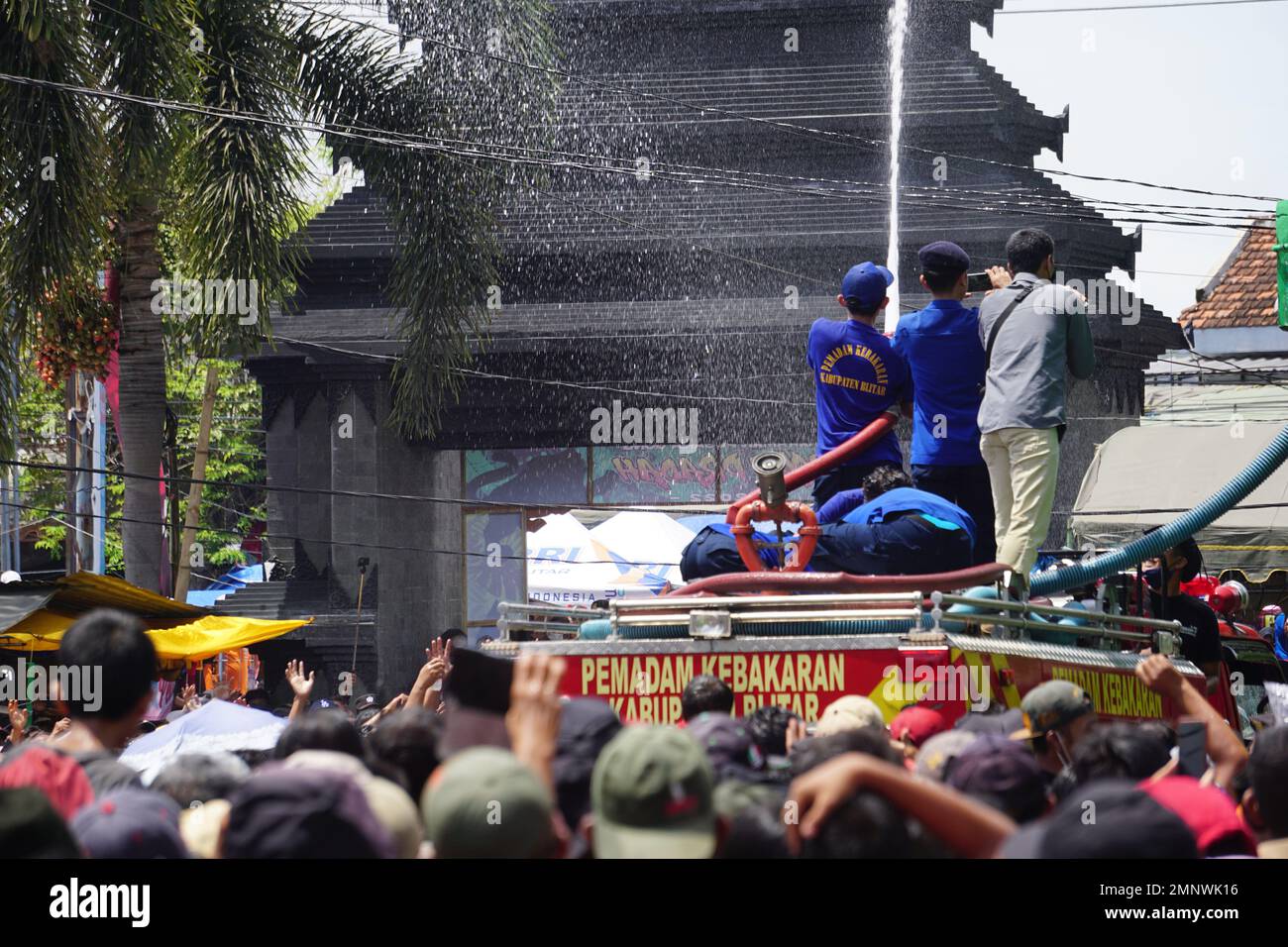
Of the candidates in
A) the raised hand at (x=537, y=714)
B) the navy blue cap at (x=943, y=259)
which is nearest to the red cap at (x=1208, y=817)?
the raised hand at (x=537, y=714)

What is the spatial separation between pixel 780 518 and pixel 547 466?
19.4 meters

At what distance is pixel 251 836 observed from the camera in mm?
3234

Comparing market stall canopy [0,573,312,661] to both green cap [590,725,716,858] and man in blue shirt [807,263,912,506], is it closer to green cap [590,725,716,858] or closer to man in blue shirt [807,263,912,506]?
man in blue shirt [807,263,912,506]

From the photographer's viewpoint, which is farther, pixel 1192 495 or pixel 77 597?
pixel 1192 495

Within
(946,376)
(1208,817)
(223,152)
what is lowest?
(1208,817)

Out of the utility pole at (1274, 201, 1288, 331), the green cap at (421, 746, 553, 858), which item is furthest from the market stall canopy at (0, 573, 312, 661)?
the green cap at (421, 746, 553, 858)

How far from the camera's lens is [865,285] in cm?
766

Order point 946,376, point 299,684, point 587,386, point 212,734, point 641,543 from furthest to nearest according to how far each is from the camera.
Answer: point 587,386
point 641,543
point 212,734
point 299,684
point 946,376

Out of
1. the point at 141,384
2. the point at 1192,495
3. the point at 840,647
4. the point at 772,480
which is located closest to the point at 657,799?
the point at 840,647

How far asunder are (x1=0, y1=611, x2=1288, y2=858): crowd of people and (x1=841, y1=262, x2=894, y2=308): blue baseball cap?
7.87 ft

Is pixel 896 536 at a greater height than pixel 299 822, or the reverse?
pixel 896 536

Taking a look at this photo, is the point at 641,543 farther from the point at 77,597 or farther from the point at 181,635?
the point at 77,597

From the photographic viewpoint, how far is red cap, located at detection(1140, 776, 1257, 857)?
12.9ft

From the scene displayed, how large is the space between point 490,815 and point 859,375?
192 inches
